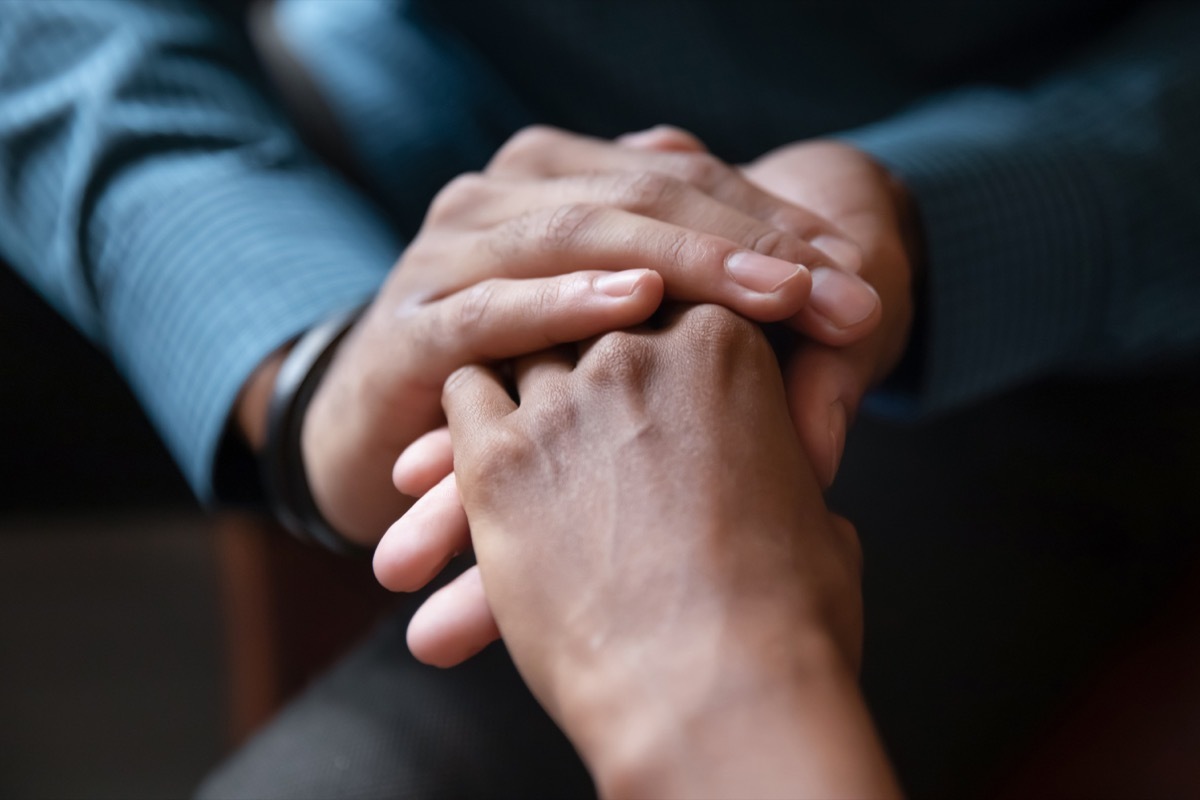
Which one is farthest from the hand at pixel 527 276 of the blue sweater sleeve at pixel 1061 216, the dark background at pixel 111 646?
the dark background at pixel 111 646

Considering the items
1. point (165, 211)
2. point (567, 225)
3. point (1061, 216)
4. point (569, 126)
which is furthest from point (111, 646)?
point (1061, 216)

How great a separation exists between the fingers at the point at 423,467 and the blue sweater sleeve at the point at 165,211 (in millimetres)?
147

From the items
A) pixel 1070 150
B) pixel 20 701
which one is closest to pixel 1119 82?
pixel 1070 150

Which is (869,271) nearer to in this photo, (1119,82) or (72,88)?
(1119,82)

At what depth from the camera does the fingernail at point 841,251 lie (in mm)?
386

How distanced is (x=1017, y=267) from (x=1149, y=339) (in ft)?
0.39

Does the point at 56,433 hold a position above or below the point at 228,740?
above

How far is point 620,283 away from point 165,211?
0.31 m

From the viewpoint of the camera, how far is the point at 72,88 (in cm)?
55

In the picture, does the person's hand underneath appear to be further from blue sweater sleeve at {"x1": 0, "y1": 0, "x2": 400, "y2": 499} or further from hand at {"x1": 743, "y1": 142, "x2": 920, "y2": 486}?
blue sweater sleeve at {"x1": 0, "y1": 0, "x2": 400, "y2": 499}

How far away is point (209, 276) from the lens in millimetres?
511

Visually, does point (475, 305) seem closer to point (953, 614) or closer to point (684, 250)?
point (684, 250)

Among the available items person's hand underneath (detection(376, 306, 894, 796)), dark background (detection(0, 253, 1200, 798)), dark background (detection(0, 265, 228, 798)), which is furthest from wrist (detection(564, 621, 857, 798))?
dark background (detection(0, 265, 228, 798))

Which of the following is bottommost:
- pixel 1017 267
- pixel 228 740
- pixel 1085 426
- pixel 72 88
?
pixel 228 740
